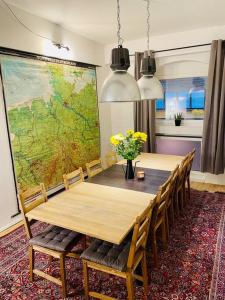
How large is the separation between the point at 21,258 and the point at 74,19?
3.26 metres

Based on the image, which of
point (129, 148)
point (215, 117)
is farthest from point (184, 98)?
point (129, 148)

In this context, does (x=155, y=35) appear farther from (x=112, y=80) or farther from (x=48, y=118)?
(x=112, y=80)

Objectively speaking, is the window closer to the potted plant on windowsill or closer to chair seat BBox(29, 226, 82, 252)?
the potted plant on windowsill

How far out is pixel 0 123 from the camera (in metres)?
2.94

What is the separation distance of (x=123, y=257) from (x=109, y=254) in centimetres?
12

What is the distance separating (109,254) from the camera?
1.83 metres

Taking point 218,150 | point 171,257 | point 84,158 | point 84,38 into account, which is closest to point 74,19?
point 84,38

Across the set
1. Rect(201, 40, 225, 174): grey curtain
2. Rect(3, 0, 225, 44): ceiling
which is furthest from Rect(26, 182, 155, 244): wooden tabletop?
Rect(201, 40, 225, 174): grey curtain

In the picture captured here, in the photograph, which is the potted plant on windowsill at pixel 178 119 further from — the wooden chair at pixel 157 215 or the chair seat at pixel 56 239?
the chair seat at pixel 56 239

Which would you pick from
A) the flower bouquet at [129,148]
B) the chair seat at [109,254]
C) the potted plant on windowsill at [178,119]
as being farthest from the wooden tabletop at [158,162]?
the chair seat at [109,254]

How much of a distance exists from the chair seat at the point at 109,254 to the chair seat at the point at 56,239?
208 millimetres

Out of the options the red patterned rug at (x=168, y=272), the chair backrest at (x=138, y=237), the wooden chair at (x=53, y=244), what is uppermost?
the chair backrest at (x=138, y=237)

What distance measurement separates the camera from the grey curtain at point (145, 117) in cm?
455

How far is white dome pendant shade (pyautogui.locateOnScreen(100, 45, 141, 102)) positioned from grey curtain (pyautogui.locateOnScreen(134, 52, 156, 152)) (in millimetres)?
2497
